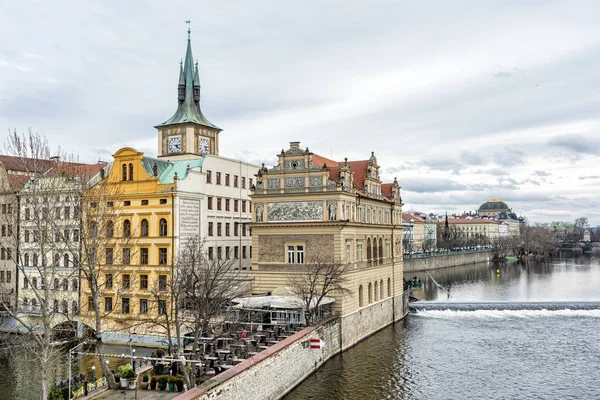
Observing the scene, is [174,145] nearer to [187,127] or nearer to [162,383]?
[187,127]

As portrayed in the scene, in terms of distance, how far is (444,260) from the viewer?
12875 cm

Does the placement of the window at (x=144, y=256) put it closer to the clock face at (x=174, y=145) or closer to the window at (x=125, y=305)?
the window at (x=125, y=305)

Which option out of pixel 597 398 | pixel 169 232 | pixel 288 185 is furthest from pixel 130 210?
pixel 597 398

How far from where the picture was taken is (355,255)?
148ft

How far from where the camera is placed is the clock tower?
5934 centimetres

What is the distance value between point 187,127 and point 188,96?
150 inches

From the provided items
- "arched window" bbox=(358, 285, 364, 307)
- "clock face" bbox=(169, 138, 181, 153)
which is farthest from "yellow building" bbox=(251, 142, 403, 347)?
"clock face" bbox=(169, 138, 181, 153)

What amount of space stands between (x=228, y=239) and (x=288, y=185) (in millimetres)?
11967

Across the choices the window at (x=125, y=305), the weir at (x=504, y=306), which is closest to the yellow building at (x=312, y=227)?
the window at (x=125, y=305)

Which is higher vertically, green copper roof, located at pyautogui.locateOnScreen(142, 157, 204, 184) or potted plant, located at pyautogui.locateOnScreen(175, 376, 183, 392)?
green copper roof, located at pyautogui.locateOnScreen(142, 157, 204, 184)

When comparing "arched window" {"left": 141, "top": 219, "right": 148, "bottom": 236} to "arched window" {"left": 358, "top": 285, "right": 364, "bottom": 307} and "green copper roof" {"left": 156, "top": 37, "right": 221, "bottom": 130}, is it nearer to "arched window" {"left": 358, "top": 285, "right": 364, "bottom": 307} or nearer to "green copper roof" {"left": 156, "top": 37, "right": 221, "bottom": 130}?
"green copper roof" {"left": 156, "top": 37, "right": 221, "bottom": 130}

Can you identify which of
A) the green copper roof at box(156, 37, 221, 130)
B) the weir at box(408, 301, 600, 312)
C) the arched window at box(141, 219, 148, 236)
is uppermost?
the green copper roof at box(156, 37, 221, 130)

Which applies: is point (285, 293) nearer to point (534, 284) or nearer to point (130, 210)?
point (130, 210)

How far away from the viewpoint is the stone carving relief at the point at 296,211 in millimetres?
43250
